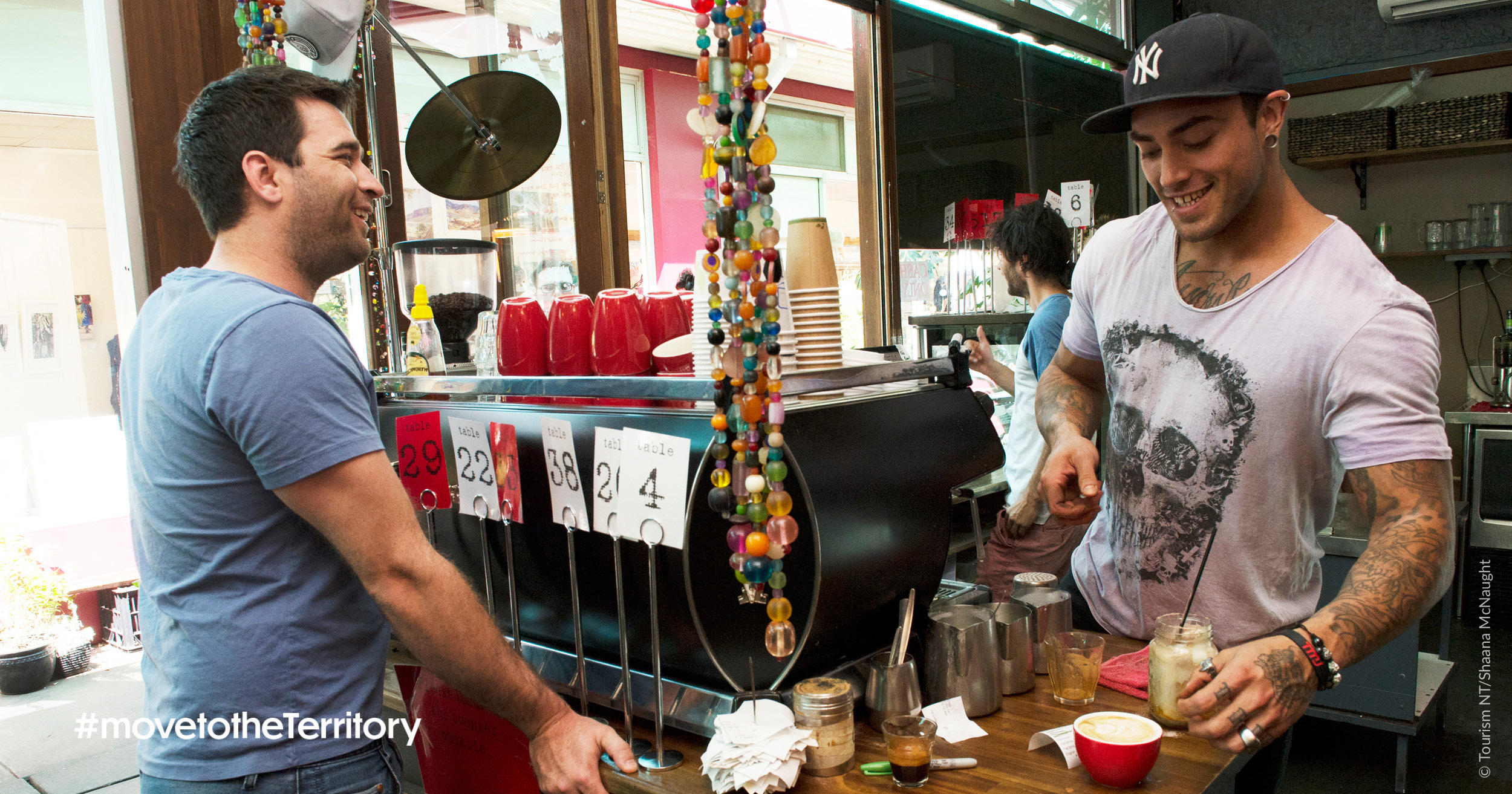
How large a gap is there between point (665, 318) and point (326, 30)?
1095mm

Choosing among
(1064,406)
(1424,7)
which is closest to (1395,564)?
(1064,406)

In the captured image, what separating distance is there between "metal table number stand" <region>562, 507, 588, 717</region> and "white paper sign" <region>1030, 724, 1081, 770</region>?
0.64 m

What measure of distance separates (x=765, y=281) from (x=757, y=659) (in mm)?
531

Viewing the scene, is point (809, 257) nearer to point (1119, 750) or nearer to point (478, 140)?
point (1119, 750)

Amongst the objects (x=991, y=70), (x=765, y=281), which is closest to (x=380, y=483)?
(x=765, y=281)

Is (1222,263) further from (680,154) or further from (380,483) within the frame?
(680,154)

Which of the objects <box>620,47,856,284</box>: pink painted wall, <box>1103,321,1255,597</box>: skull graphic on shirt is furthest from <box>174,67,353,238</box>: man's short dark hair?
<box>620,47,856,284</box>: pink painted wall

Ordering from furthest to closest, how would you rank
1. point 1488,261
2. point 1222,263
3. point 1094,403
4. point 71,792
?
point 1488,261, point 71,792, point 1094,403, point 1222,263

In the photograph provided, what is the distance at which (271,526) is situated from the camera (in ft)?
3.84

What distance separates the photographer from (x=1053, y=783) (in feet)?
3.76

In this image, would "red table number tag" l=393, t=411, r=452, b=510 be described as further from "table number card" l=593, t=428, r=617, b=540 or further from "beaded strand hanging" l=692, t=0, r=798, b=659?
"beaded strand hanging" l=692, t=0, r=798, b=659

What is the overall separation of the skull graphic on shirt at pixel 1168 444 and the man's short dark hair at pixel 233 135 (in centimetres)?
130

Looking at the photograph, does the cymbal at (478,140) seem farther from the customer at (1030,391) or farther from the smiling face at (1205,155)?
the customer at (1030,391)

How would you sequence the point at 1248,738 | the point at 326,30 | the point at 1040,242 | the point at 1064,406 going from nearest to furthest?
the point at 1248,738 → the point at 1064,406 → the point at 326,30 → the point at 1040,242
